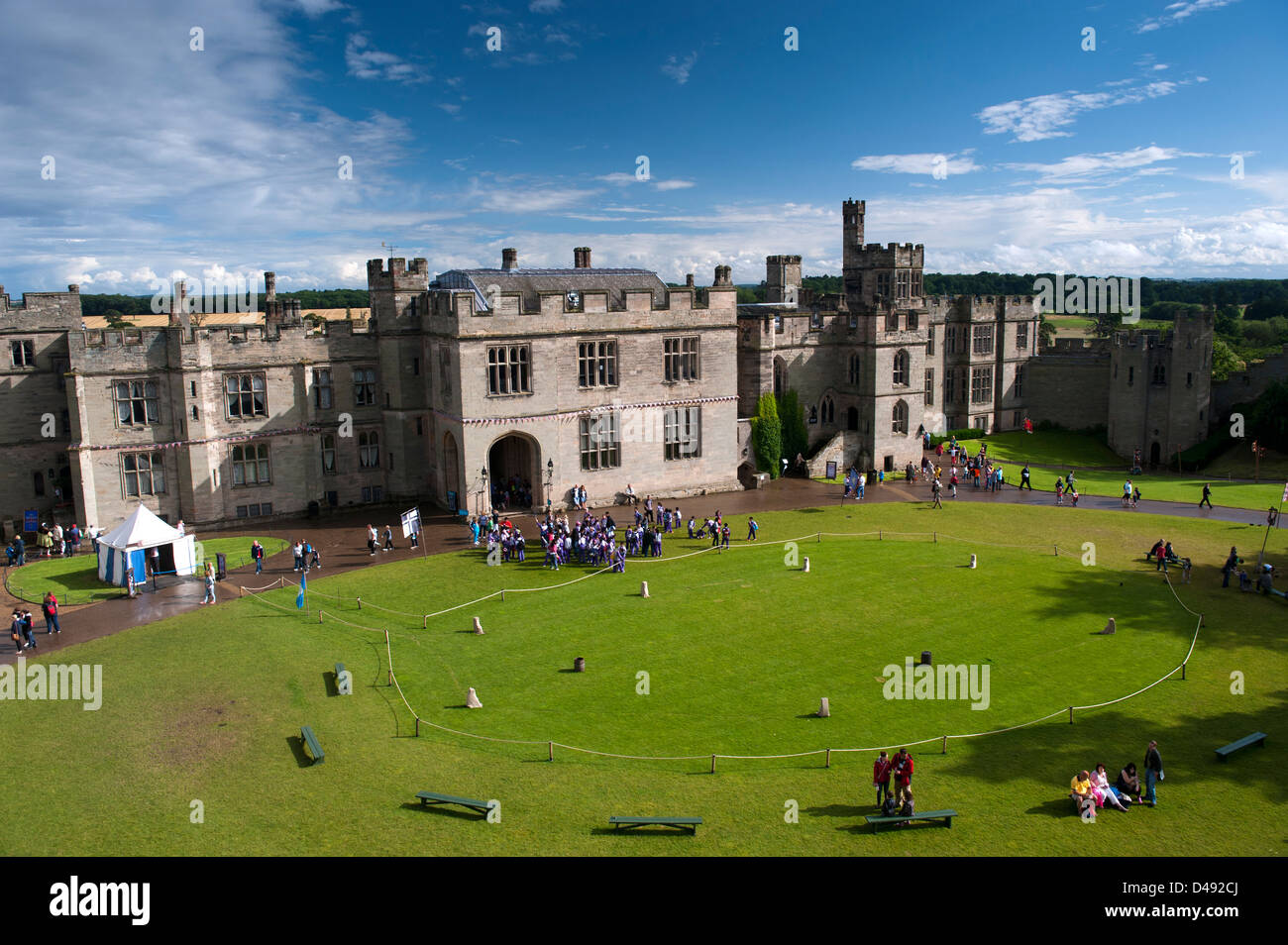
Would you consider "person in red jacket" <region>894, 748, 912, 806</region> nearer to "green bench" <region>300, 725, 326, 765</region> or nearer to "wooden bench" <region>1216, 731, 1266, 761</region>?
"wooden bench" <region>1216, 731, 1266, 761</region>

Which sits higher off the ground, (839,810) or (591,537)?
(591,537)

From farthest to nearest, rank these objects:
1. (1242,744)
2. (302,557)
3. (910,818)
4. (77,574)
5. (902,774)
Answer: (77,574) → (302,557) → (1242,744) → (902,774) → (910,818)

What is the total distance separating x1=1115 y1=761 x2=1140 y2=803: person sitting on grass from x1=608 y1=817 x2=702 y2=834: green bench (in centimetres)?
1037

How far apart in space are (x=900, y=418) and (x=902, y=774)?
46.6m

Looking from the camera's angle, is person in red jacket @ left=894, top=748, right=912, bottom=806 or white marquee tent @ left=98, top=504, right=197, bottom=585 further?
white marquee tent @ left=98, top=504, right=197, bottom=585

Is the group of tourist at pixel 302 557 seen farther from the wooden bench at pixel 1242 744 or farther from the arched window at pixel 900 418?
the arched window at pixel 900 418

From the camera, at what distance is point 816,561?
41.7 meters

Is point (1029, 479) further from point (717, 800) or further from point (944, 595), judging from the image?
point (717, 800)

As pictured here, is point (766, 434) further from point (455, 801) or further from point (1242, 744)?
point (455, 801)

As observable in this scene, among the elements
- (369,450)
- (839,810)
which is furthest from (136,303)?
(839,810)

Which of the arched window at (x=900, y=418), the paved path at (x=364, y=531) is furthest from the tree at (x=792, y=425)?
the arched window at (x=900, y=418)

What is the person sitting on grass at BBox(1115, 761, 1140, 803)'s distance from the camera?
71.7 ft

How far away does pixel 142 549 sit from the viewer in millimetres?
39344

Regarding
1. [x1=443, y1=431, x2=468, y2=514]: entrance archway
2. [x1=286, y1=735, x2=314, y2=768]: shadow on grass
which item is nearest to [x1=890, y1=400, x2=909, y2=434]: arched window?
[x1=443, y1=431, x2=468, y2=514]: entrance archway
